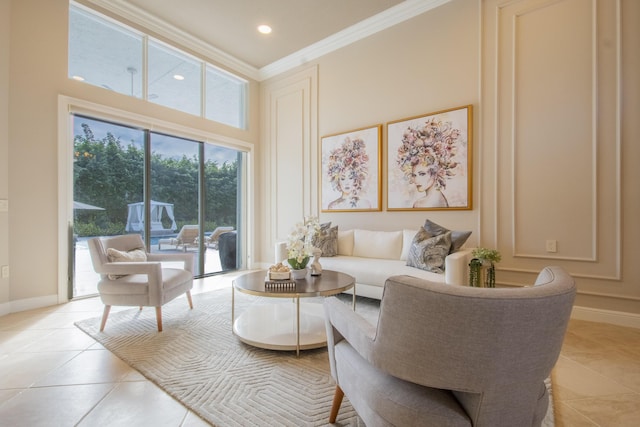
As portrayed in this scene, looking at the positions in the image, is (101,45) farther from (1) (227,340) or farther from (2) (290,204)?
(1) (227,340)

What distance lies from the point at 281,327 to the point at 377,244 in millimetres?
1821

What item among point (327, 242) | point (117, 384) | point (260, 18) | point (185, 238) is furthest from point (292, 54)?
point (117, 384)

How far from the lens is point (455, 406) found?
936mm

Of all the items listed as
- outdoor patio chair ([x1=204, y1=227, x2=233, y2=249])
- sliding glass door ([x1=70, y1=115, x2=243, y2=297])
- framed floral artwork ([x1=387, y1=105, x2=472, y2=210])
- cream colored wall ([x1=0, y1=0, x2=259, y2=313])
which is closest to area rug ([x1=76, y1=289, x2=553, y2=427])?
cream colored wall ([x1=0, y1=0, x2=259, y2=313])

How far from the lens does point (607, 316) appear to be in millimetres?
2719

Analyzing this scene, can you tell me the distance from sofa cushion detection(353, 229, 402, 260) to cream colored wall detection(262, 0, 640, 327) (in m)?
0.32

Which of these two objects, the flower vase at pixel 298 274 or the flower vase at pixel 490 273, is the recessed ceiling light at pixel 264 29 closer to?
the flower vase at pixel 298 274

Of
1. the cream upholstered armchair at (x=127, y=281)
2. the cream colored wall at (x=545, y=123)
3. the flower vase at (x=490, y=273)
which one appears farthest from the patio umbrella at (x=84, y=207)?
the flower vase at (x=490, y=273)

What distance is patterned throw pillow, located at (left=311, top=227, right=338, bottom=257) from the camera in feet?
12.7

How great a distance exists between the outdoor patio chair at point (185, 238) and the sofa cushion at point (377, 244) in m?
2.47

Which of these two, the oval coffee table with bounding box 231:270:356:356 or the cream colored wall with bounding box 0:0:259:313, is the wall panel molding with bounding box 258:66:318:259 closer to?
the oval coffee table with bounding box 231:270:356:356

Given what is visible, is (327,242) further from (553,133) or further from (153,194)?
(553,133)

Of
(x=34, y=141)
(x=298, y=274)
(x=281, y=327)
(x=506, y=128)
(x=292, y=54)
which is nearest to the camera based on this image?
(x=281, y=327)

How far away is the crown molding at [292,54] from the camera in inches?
146
